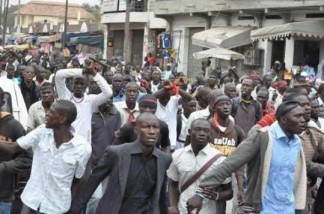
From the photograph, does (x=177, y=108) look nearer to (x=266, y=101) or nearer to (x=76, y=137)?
(x=266, y=101)

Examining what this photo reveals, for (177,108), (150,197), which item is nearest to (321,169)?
(150,197)

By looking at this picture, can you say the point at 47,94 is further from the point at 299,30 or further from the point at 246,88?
the point at 299,30

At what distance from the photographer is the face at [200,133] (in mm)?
5742

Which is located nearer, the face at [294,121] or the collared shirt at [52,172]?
the face at [294,121]

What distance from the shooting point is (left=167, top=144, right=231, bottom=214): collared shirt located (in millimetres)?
5641

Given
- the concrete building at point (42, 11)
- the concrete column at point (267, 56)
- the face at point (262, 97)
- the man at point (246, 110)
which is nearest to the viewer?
the man at point (246, 110)

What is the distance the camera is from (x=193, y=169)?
5645mm

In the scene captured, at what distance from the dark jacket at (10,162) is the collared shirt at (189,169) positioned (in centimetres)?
117

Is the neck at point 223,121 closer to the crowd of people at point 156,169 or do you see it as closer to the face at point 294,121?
the crowd of people at point 156,169

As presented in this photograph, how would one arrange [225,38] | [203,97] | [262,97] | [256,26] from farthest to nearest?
[256,26]
[225,38]
[262,97]
[203,97]

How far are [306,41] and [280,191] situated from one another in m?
19.7

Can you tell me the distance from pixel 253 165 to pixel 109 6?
35111 mm

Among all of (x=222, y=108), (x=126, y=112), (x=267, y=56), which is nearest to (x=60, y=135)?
(x=222, y=108)

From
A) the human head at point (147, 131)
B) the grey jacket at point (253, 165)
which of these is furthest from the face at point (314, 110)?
the human head at point (147, 131)
